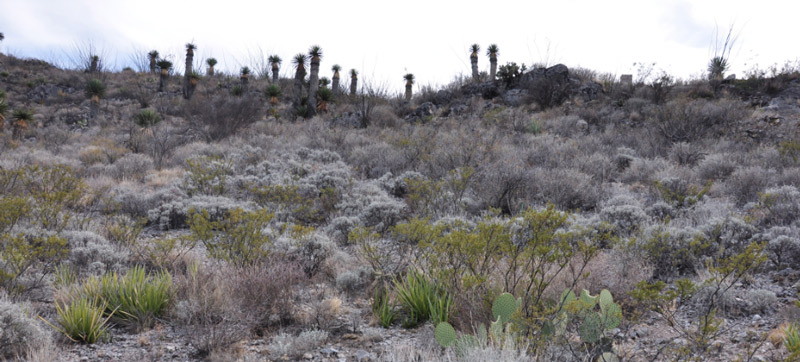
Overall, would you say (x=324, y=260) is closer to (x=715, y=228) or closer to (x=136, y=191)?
(x=715, y=228)

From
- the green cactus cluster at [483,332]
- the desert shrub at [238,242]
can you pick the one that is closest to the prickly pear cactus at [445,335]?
the green cactus cluster at [483,332]

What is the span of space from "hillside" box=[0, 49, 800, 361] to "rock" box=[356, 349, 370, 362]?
20mm

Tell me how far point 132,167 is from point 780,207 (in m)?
13.2

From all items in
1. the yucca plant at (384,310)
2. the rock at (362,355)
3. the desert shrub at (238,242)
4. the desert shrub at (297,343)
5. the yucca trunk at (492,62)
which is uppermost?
the yucca trunk at (492,62)

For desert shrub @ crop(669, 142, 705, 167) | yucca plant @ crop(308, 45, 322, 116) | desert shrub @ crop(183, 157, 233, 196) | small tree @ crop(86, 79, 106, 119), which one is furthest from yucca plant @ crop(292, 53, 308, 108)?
desert shrub @ crop(669, 142, 705, 167)

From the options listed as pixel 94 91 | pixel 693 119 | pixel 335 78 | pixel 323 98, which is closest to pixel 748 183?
pixel 693 119

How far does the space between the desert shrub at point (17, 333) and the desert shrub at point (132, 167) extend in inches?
316

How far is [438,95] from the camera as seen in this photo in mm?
23781

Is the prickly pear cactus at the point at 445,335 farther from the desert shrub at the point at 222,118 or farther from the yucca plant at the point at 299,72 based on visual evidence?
the yucca plant at the point at 299,72

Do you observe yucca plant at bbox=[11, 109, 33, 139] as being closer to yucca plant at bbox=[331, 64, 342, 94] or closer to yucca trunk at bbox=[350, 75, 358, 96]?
yucca plant at bbox=[331, 64, 342, 94]

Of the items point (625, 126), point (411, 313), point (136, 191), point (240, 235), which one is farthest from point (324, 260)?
point (625, 126)

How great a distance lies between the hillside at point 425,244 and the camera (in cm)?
332

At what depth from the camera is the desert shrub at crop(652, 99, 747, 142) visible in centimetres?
1256

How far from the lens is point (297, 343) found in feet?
11.3
